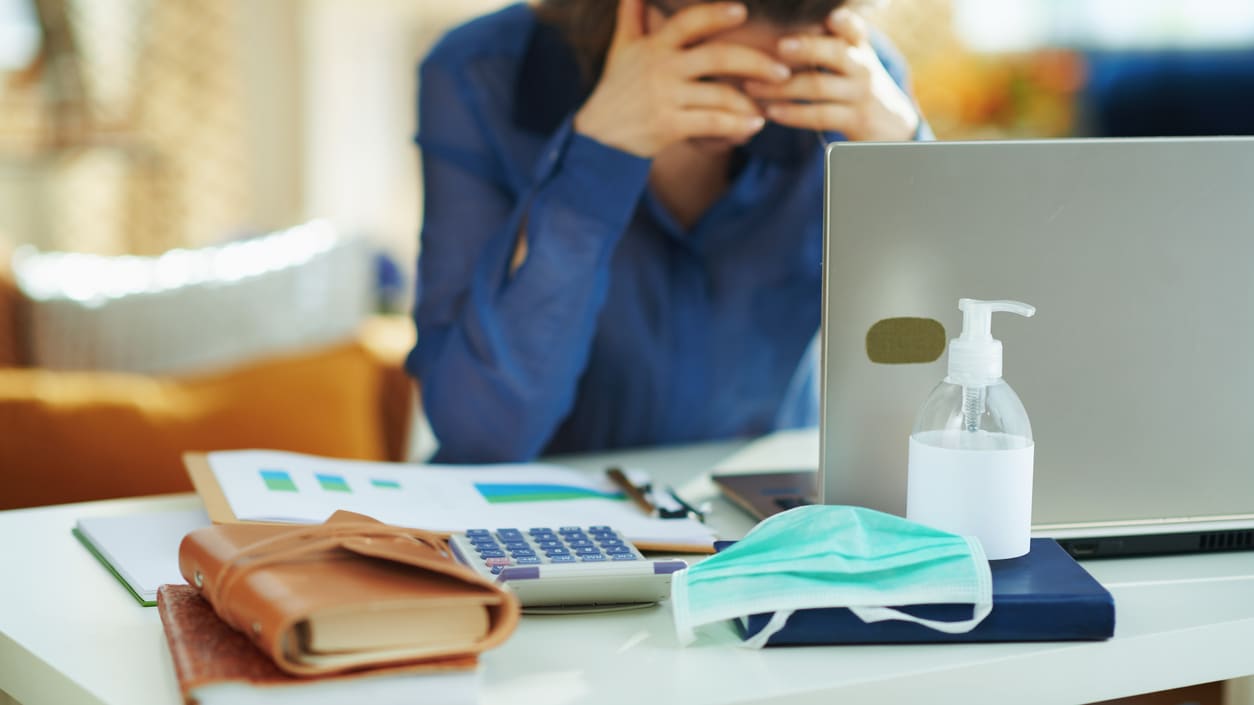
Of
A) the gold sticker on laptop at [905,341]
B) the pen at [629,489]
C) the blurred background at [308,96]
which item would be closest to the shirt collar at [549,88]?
the pen at [629,489]

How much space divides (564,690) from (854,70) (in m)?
0.62

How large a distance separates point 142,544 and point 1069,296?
0.63 meters

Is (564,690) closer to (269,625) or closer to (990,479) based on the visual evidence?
(269,625)

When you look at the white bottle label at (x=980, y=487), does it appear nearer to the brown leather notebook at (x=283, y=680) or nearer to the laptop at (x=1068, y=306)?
the laptop at (x=1068, y=306)

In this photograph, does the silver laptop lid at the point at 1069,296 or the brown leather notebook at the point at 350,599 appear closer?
the brown leather notebook at the point at 350,599

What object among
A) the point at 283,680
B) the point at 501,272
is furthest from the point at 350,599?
the point at 501,272

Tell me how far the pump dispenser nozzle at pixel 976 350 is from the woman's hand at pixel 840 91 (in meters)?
0.34

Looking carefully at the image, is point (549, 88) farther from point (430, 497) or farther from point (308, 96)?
point (308, 96)

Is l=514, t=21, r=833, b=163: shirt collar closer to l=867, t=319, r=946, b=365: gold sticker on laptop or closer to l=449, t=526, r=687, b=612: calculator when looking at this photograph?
l=867, t=319, r=946, b=365: gold sticker on laptop

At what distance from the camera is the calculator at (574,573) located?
71cm

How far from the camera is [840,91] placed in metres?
1.03

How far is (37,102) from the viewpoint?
158 inches

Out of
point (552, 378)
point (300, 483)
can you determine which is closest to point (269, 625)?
point (300, 483)

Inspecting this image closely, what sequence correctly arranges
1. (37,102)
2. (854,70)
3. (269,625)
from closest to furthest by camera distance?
(269,625)
(854,70)
(37,102)
